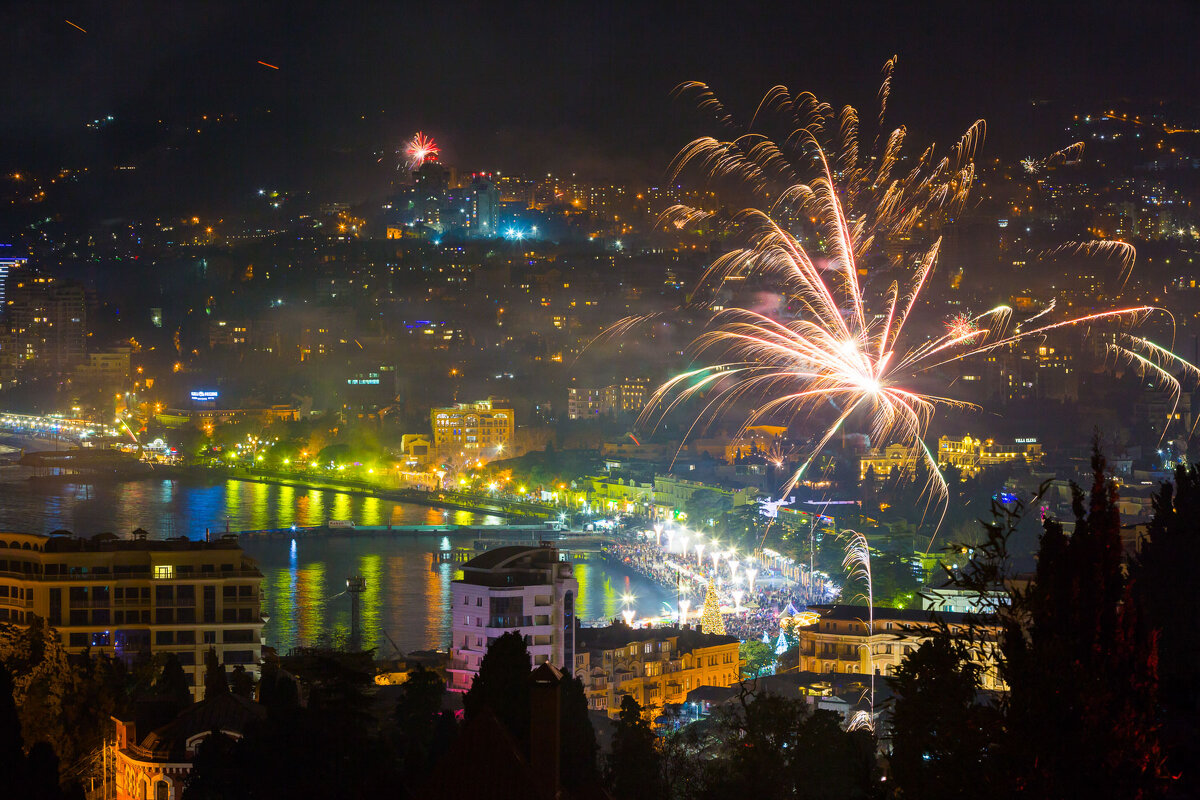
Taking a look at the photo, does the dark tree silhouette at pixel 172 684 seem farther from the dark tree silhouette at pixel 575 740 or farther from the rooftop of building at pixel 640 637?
the rooftop of building at pixel 640 637

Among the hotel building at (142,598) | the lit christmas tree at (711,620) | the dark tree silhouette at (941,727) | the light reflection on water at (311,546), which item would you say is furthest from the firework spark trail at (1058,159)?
the dark tree silhouette at (941,727)

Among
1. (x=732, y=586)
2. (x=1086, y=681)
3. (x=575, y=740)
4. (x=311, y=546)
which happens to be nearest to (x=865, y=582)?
(x=732, y=586)

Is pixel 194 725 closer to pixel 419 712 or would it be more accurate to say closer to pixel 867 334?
pixel 419 712

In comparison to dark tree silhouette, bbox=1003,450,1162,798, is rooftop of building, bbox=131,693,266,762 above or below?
below

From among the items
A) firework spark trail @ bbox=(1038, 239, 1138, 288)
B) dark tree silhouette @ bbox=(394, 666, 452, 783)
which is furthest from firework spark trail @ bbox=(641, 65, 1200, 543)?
dark tree silhouette @ bbox=(394, 666, 452, 783)

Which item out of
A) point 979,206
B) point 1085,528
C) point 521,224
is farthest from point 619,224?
point 1085,528

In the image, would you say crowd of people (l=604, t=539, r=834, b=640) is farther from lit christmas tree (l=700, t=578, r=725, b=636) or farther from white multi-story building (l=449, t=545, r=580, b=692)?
white multi-story building (l=449, t=545, r=580, b=692)
